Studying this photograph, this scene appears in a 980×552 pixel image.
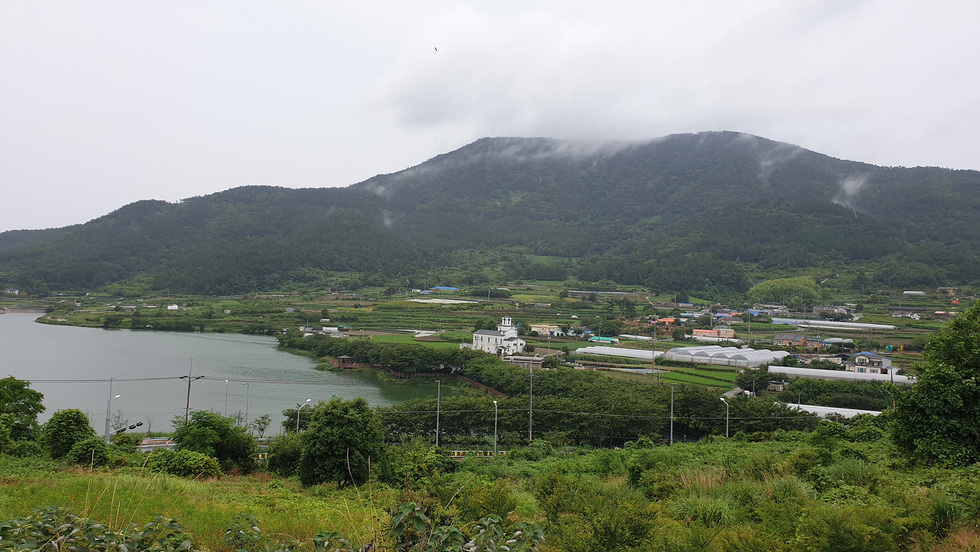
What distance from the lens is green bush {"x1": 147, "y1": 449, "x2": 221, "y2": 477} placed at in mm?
7332

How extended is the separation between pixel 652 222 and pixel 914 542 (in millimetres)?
97605

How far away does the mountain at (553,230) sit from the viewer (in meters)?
60.3

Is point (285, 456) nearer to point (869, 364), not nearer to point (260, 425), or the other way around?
point (260, 425)

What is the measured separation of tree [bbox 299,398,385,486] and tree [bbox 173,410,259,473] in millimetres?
1887

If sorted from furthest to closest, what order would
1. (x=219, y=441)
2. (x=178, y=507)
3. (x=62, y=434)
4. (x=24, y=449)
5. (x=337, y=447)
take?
(x=219, y=441) → (x=24, y=449) → (x=62, y=434) → (x=337, y=447) → (x=178, y=507)

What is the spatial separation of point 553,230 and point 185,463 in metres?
84.2

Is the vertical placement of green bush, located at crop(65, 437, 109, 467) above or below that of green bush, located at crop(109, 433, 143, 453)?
above

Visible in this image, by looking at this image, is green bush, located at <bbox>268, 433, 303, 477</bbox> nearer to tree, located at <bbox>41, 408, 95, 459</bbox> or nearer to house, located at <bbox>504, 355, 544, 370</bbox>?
tree, located at <bbox>41, 408, 95, 459</bbox>

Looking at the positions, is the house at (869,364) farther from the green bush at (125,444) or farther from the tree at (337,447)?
the green bush at (125,444)

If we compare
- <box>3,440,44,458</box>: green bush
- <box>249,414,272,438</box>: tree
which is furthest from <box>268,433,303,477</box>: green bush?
<box>249,414,272,438</box>: tree

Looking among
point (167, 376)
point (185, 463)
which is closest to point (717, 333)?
point (167, 376)

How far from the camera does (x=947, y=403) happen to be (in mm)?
5547

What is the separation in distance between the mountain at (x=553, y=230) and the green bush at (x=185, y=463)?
5431 cm

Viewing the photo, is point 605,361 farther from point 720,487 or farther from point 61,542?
point 61,542
